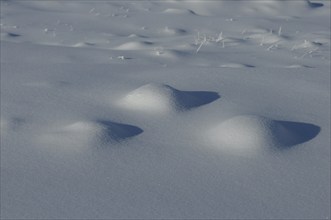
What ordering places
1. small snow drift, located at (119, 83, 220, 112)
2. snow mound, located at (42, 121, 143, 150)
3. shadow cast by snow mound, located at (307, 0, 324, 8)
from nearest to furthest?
snow mound, located at (42, 121, 143, 150) → small snow drift, located at (119, 83, 220, 112) → shadow cast by snow mound, located at (307, 0, 324, 8)

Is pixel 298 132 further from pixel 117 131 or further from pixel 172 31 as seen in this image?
pixel 172 31

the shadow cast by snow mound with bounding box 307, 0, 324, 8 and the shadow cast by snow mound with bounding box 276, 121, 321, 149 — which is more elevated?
the shadow cast by snow mound with bounding box 307, 0, 324, 8

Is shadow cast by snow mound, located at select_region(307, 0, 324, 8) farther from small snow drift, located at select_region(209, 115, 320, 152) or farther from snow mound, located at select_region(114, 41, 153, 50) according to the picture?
small snow drift, located at select_region(209, 115, 320, 152)

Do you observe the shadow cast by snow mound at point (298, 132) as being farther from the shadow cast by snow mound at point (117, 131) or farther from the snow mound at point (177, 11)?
the snow mound at point (177, 11)

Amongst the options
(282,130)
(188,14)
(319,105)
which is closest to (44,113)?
(282,130)

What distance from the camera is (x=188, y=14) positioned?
609cm

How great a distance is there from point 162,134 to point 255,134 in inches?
16.0

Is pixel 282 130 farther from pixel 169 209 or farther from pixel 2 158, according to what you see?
pixel 2 158

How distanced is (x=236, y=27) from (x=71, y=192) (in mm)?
3854

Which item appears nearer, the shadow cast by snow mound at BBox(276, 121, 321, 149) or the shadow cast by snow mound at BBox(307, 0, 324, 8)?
the shadow cast by snow mound at BBox(276, 121, 321, 149)

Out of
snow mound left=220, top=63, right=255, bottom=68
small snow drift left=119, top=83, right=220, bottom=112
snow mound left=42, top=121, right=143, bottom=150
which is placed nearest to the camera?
snow mound left=42, top=121, right=143, bottom=150

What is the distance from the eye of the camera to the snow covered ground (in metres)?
1.98

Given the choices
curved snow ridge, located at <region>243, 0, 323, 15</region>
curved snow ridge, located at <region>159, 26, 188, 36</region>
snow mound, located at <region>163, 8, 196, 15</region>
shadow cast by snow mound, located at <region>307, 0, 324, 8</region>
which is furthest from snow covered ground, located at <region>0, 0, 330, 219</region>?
shadow cast by snow mound, located at <region>307, 0, 324, 8</region>

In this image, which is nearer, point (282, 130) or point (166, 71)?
point (282, 130)
